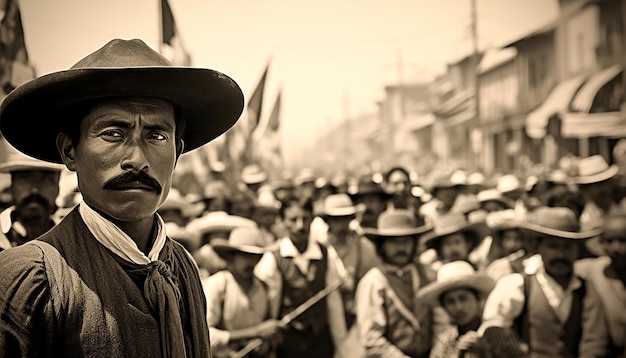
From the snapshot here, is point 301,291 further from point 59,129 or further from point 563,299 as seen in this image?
point 59,129

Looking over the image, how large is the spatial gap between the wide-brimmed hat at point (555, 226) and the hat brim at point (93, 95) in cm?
365

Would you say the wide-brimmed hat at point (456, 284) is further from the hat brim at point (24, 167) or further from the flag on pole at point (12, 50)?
the flag on pole at point (12, 50)

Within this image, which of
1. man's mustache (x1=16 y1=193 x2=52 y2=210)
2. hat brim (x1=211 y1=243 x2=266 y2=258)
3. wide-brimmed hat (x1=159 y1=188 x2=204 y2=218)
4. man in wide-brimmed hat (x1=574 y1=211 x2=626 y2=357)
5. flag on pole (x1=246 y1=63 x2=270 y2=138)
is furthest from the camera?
flag on pole (x1=246 y1=63 x2=270 y2=138)

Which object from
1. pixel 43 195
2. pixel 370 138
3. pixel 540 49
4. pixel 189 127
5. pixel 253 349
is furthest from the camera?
pixel 370 138

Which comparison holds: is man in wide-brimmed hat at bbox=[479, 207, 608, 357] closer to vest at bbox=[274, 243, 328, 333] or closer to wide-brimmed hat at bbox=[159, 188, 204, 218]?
vest at bbox=[274, 243, 328, 333]

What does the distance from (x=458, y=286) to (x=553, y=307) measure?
2.62 ft

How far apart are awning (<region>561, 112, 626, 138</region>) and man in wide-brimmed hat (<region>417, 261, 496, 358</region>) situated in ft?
36.6

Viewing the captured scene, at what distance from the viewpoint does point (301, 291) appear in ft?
18.3

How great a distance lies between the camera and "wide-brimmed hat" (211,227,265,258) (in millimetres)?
5102

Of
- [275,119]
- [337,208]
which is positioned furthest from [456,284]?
[275,119]

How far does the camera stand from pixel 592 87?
1519 cm

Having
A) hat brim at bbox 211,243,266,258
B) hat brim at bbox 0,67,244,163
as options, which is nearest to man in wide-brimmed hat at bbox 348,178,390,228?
hat brim at bbox 211,243,266,258

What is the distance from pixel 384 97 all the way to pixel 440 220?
19.5 m

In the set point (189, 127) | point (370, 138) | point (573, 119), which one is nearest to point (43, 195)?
point (189, 127)
